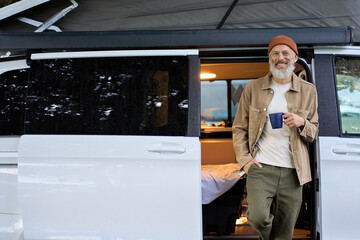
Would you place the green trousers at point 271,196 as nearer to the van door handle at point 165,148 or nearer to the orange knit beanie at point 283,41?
the van door handle at point 165,148

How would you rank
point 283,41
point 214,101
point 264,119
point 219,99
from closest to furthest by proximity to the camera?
point 283,41, point 264,119, point 219,99, point 214,101

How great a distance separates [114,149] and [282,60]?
4.62ft

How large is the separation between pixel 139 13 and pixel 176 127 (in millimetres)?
1737

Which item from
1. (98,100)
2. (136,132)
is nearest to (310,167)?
(136,132)

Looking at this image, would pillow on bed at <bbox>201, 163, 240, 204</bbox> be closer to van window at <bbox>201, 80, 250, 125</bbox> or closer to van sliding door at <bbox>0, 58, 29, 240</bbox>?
van sliding door at <bbox>0, 58, 29, 240</bbox>

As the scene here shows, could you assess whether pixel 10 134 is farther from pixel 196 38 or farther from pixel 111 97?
pixel 196 38

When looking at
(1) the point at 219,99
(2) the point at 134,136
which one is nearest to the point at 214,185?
(2) the point at 134,136

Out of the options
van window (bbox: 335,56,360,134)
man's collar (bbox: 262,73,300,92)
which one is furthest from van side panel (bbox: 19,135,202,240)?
van window (bbox: 335,56,360,134)

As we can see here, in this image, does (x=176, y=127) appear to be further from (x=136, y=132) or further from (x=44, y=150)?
(x=44, y=150)

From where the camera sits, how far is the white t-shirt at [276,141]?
7.96 ft

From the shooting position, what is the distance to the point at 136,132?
2518 millimetres

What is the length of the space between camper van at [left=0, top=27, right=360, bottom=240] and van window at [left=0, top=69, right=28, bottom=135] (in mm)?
113

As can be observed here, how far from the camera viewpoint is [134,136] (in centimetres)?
249

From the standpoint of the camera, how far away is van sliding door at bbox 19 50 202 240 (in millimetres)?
2451
